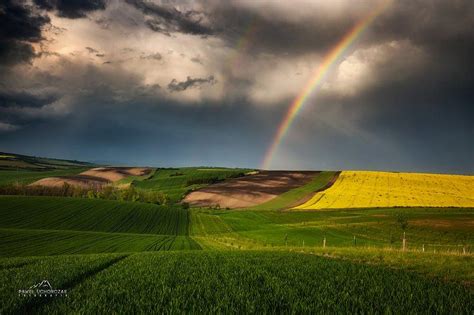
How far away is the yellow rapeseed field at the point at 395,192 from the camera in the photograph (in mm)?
98250

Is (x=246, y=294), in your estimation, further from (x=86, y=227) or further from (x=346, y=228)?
(x=86, y=227)

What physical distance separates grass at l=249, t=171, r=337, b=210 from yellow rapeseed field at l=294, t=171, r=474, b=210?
471 cm

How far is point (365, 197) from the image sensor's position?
10800 cm

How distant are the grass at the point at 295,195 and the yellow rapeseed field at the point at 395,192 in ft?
15.5

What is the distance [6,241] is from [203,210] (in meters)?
65.4

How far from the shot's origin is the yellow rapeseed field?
9825cm

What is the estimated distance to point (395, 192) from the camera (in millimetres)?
112688

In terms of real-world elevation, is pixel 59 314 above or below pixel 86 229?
above

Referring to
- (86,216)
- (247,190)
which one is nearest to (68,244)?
(86,216)

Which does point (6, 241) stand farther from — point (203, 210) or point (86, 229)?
point (203, 210)

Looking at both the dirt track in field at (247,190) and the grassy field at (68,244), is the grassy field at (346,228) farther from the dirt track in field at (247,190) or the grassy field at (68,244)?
the dirt track in field at (247,190)

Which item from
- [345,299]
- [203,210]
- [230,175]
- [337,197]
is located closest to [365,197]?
[337,197]

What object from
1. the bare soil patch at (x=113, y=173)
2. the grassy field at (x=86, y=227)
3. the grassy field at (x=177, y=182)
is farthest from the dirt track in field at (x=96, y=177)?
the grassy field at (x=86, y=227)

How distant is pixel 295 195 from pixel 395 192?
33.4 metres
